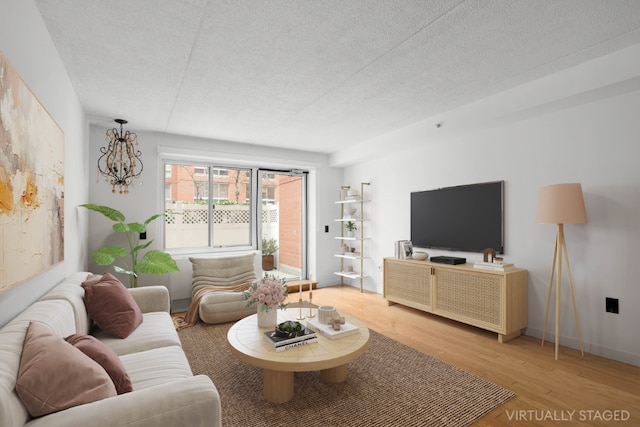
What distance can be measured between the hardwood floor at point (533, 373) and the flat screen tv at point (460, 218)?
0.97 m

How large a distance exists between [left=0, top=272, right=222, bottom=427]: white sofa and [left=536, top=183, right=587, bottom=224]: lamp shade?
2.99m

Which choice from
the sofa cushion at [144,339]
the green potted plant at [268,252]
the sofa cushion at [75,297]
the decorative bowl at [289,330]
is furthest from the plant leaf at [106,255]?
the green potted plant at [268,252]

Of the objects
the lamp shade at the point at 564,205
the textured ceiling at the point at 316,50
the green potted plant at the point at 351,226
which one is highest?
the textured ceiling at the point at 316,50

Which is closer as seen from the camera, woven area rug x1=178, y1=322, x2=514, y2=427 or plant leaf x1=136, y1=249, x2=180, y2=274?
woven area rug x1=178, y1=322, x2=514, y2=427

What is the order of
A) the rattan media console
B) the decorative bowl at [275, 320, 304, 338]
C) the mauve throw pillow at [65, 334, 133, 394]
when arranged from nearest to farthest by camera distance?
1. the mauve throw pillow at [65, 334, 133, 394]
2. the decorative bowl at [275, 320, 304, 338]
3. the rattan media console

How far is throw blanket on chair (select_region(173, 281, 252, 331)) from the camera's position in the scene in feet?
12.4

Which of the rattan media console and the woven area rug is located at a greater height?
the rattan media console

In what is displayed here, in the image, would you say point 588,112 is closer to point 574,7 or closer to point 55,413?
point 574,7

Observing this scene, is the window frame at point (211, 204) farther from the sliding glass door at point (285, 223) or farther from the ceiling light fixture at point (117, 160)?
the ceiling light fixture at point (117, 160)

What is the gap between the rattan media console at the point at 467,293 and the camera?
126 inches

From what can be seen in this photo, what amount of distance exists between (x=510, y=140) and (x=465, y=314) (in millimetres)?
1975

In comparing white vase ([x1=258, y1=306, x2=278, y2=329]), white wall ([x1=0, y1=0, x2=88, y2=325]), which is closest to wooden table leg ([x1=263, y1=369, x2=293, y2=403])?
white vase ([x1=258, y1=306, x2=278, y2=329])

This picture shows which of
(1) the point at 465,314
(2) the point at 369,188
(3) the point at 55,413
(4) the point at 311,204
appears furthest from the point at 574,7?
(4) the point at 311,204

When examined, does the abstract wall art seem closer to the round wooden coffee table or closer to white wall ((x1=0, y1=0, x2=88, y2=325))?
white wall ((x1=0, y1=0, x2=88, y2=325))
